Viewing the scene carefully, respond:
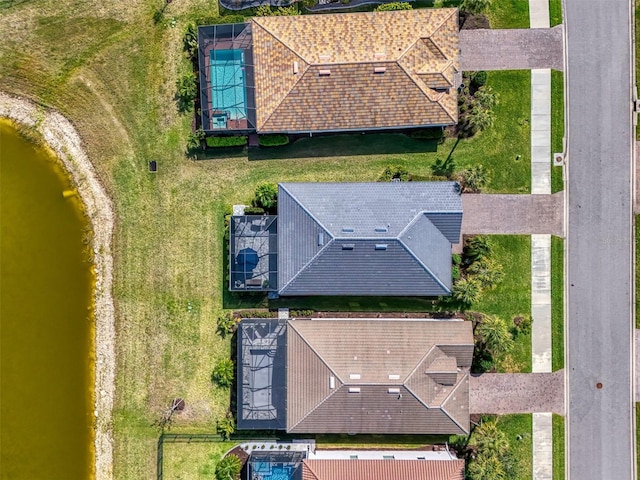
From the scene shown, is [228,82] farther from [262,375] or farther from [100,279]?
[262,375]

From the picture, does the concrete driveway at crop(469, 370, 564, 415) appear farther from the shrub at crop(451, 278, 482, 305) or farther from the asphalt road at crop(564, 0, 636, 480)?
the shrub at crop(451, 278, 482, 305)

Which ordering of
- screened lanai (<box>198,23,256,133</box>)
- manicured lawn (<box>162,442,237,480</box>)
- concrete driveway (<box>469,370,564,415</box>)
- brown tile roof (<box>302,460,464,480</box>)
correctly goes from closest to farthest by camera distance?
brown tile roof (<box>302,460,464,480</box>)
screened lanai (<box>198,23,256,133</box>)
concrete driveway (<box>469,370,564,415</box>)
manicured lawn (<box>162,442,237,480</box>)

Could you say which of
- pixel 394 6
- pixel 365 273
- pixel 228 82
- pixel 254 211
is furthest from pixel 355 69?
pixel 365 273

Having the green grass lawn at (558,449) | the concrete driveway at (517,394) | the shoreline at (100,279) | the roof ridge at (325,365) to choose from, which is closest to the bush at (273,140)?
the shoreline at (100,279)

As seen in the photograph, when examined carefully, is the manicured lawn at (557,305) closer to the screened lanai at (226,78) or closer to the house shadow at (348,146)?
the house shadow at (348,146)

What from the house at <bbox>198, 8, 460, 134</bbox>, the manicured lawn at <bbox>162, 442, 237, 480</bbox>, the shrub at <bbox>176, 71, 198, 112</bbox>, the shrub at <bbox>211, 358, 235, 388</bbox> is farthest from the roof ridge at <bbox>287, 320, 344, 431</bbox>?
the shrub at <bbox>176, 71, 198, 112</bbox>
